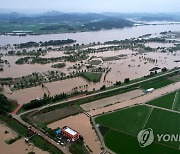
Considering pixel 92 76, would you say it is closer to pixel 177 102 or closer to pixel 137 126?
pixel 177 102

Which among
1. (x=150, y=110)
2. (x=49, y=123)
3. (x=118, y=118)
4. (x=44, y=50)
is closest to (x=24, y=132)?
(x=49, y=123)

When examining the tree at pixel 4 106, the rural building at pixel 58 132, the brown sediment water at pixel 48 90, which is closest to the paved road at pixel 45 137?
the rural building at pixel 58 132

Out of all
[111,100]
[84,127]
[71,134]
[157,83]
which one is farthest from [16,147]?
[157,83]

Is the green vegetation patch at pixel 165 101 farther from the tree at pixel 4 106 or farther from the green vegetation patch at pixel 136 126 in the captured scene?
the tree at pixel 4 106

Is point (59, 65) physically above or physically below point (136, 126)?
above

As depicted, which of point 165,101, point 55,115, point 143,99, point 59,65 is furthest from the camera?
point 59,65

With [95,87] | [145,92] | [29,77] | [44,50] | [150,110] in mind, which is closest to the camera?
Result: [150,110]

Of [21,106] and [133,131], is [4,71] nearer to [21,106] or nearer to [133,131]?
[21,106]
